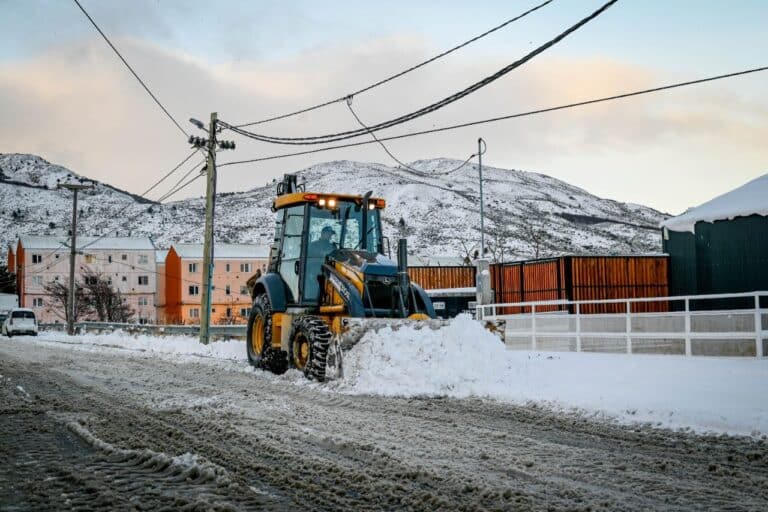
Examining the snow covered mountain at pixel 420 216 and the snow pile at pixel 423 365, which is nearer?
the snow pile at pixel 423 365

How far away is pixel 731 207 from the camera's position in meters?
26.4

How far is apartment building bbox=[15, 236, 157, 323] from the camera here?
74500 mm

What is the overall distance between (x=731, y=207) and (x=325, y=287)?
61.3 ft

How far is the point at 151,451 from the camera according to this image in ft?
20.3

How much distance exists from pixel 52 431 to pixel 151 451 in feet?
6.29

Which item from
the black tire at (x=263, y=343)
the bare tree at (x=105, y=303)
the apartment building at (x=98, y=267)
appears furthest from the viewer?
the apartment building at (x=98, y=267)

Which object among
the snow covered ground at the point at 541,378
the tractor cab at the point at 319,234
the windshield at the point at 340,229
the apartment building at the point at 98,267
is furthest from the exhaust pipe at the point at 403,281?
the apartment building at the point at 98,267

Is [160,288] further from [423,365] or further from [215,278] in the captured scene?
[423,365]

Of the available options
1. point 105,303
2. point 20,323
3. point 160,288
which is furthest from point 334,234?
point 160,288

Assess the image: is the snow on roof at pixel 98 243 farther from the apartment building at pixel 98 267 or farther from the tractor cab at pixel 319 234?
the tractor cab at pixel 319 234

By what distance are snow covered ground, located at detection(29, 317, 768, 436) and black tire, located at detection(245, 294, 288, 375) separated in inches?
43.0

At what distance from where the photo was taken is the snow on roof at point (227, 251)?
73688 mm

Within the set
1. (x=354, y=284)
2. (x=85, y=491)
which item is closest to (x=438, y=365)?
(x=354, y=284)

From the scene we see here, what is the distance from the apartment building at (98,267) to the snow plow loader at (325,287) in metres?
63.8
